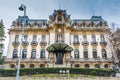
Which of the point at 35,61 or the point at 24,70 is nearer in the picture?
the point at 24,70

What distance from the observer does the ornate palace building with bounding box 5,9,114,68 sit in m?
52.5

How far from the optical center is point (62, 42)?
52.8 meters

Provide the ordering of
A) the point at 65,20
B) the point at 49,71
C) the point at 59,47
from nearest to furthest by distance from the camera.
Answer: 1. the point at 49,71
2. the point at 59,47
3. the point at 65,20

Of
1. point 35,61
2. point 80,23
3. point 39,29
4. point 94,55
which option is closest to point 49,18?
point 39,29

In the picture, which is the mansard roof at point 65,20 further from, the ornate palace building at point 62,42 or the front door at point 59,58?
the front door at point 59,58

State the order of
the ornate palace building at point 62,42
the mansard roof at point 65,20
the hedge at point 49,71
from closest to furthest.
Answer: the hedge at point 49,71, the ornate palace building at point 62,42, the mansard roof at point 65,20

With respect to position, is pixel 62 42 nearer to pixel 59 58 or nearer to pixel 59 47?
pixel 59 58

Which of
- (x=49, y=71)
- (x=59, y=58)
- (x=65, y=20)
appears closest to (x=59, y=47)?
(x=59, y=58)

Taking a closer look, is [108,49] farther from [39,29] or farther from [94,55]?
[39,29]

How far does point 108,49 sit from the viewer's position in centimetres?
5472

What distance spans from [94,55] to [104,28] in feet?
29.7

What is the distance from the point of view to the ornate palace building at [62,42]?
172 feet

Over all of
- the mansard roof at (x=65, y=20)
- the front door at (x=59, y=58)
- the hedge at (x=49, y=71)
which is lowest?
the hedge at (x=49, y=71)

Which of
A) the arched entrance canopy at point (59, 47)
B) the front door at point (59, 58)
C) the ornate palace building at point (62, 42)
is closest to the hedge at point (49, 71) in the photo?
the arched entrance canopy at point (59, 47)
